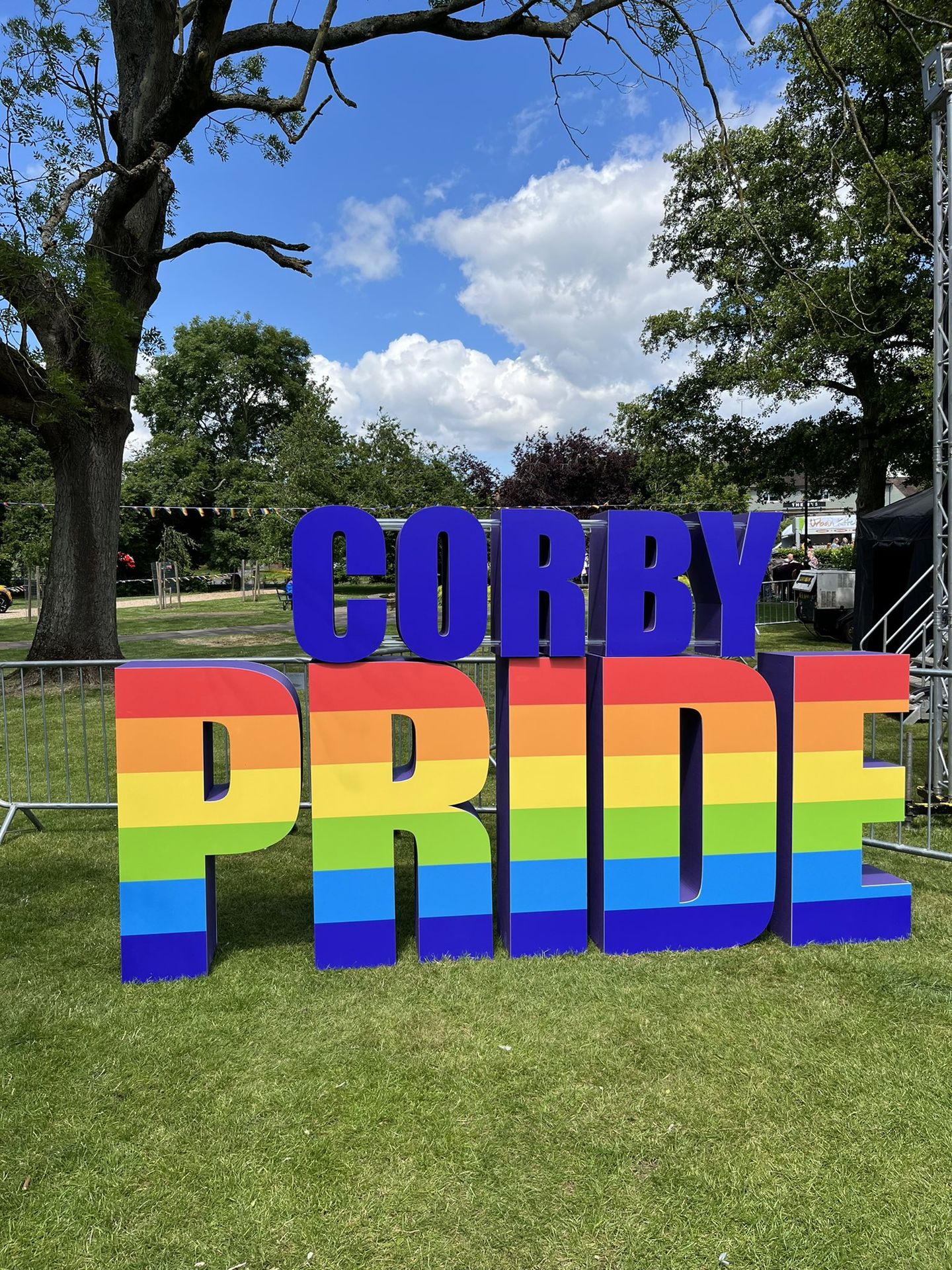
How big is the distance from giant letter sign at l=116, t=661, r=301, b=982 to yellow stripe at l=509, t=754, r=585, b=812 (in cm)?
110

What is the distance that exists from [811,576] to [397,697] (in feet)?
72.0

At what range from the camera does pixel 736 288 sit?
4805 mm

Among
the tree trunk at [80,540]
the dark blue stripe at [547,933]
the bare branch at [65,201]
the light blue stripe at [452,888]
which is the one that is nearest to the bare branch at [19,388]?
the tree trunk at [80,540]

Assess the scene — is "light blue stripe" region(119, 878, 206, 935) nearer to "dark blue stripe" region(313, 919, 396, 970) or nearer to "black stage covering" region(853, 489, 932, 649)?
"dark blue stripe" region(313, 919, 396, 970)

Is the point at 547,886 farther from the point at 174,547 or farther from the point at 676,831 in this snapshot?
the point at 174,547

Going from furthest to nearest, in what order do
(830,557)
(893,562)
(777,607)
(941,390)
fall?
(830,557), (777,607), (893,562), (941,390)

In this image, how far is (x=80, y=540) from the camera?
11.6m

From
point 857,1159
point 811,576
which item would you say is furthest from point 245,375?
point 857,1159

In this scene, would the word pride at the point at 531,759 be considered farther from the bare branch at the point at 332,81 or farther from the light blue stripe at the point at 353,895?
the bare branch at the point at 332,81

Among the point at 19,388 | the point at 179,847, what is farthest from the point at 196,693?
the point at 19,388

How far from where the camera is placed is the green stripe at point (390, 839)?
12.7 ft

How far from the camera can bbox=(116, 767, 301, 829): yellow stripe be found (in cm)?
380

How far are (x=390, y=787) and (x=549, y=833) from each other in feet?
2.80

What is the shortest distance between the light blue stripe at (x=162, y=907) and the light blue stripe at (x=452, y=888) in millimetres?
1087
